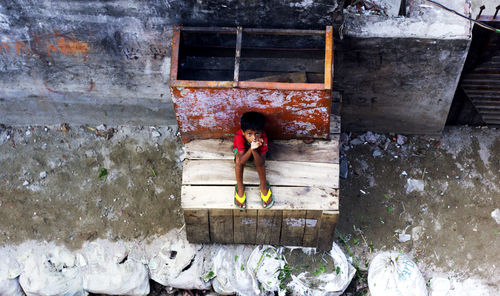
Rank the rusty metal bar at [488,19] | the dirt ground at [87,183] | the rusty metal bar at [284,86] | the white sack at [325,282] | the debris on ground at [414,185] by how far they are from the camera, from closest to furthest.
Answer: the rusty metal bar at [284,86]
the rusty metal bar at [488,19]
the white sack at [325,282]
the dirt ground at [87,183]
the debris on ground at [414,185]

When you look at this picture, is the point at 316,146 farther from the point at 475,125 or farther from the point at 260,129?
the point at 475,125

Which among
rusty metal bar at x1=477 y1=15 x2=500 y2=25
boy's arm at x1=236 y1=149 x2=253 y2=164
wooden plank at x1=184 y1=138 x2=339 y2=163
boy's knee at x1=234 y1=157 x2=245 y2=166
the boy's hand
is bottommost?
wooden plank at x1=184 y1=138 x2=339 y2=163

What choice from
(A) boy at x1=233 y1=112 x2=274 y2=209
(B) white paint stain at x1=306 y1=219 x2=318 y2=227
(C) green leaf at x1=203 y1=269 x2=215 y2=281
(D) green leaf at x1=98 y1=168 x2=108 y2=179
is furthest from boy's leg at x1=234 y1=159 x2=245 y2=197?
(D) green leaf at x1=98 y1=168 x2=108 y2=179

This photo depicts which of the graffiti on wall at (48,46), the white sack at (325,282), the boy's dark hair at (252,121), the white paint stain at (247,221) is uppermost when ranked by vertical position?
the graffiti on wall at (48,46)

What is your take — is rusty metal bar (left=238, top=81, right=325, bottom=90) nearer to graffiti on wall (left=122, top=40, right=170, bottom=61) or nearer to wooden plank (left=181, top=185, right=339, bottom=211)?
wooden plank (left=181, top=185, right=339, bottom=211)

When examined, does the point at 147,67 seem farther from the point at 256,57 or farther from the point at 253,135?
the point at 253,135

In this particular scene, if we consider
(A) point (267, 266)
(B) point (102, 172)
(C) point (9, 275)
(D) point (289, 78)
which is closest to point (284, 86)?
(D) point (289, 78)

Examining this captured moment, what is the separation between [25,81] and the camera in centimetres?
432

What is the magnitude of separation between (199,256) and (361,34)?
226 centimetres

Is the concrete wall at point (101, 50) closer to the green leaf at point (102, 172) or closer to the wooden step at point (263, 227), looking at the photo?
the green leaf at point (102, 172)

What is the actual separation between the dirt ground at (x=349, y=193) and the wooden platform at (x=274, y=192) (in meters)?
0.55

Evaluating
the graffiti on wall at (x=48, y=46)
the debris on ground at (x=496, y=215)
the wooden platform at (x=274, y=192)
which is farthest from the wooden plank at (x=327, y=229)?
the graffiti on wall at (x=48, y=46)

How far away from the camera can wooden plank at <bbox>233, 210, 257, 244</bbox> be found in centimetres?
373

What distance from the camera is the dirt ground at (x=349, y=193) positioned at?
429 centimetres
